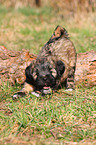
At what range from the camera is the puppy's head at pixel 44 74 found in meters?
3.90

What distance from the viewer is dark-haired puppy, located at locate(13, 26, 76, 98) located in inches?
155

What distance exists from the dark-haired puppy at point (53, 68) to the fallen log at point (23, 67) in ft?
0.69

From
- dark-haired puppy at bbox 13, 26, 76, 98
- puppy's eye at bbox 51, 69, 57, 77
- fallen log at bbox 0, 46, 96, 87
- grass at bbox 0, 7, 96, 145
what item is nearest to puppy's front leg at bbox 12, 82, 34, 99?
dark-haired puppy at bbox 13, 26, 76, 98

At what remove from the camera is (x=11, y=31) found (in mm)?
8742

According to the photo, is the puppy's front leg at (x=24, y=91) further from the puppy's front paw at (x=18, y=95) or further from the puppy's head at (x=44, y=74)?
the puppy's head at (x=44, y=74)

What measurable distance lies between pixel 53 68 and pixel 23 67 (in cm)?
105

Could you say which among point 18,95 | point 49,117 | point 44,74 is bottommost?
point 49,117

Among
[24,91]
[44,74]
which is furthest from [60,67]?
[24,91]

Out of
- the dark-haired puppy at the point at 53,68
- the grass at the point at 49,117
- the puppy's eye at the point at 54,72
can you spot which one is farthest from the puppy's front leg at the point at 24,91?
the puppy's eye at the point at 54,72

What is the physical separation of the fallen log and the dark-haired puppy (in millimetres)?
211

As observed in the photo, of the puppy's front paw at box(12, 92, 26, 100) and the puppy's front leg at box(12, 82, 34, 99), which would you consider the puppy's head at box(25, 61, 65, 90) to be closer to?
the puppy's front leg at box(12, 82, 34, 99)

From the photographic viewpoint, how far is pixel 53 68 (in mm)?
4016

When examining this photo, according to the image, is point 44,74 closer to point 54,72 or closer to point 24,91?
point 54,72

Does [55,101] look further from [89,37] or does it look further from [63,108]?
[89,37]
